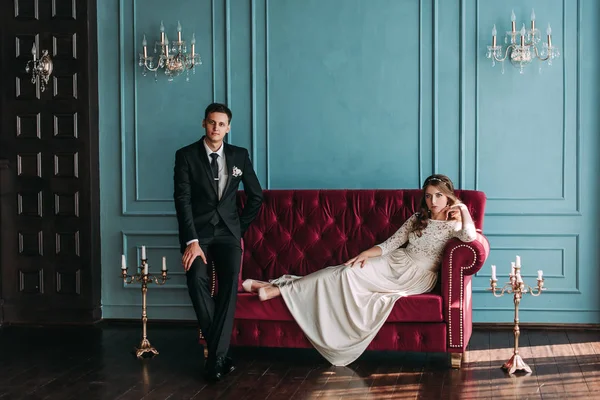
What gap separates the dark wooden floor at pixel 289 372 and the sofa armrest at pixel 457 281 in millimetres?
198

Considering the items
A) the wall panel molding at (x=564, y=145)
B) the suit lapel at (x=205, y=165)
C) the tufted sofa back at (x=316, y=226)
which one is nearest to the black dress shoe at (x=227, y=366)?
the tufted sofa back at (x=316, y=226)

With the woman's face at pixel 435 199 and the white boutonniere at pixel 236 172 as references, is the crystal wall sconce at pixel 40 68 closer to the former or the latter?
the white boutonniere at pixel 236 172

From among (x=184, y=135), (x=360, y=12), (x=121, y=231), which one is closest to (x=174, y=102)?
(x=184, y=135)

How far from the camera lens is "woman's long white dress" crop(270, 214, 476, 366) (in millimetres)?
4203

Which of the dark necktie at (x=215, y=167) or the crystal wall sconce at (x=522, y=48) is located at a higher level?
the crystal wall sconce at (x=522, y=48)

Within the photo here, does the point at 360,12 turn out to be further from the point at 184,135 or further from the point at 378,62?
the point at 184,135

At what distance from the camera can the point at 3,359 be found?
4.45m

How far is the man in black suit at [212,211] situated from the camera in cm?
423

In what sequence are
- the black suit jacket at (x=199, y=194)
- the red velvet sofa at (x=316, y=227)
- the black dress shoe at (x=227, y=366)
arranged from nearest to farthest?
the black dress shoe at (x=227, y=366)
the black suit jacket at (x=199, y=194)
the red velvet sofa at (x=316, y=227)

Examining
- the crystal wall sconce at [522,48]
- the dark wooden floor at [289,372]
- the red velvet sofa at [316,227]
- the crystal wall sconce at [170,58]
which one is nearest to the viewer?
the dark wooden floor at [289,372]

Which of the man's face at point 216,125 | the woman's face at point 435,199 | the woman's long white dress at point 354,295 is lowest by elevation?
the woman's long white dress at point 354,295

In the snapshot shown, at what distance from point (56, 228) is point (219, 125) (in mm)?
1777

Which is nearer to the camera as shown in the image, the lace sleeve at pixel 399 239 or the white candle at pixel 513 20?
the lace sleeve at pixel 399 239

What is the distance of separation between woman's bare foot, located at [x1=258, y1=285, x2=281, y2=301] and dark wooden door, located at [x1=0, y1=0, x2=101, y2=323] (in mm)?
1763
